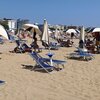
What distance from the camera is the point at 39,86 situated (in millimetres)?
8203

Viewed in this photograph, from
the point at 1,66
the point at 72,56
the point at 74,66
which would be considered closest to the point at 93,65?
the point at 74,66

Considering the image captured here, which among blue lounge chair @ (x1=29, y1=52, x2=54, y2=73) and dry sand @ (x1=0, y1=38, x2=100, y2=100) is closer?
dry sand @ (x1=0, y1=38, x2=100, y2=100)

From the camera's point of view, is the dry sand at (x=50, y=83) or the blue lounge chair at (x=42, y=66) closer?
the dry sand at (x=50, y=83)

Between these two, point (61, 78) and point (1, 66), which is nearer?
point (61, 78)

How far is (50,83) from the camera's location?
28.5 feet

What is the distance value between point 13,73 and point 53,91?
8.89ft

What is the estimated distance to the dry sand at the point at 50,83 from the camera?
7192 mm

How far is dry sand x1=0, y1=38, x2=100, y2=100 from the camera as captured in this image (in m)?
7.19

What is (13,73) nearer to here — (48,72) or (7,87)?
(48,72)

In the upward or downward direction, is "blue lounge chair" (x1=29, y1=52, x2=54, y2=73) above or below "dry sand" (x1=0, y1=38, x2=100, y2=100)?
above

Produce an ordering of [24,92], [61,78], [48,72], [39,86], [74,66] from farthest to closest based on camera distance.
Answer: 1. [74,66]
2. [48,72]
3. [61,78]
4. [39,86]
5. [24,92]

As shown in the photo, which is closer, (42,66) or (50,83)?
(50,83)

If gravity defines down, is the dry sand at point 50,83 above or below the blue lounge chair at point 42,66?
below

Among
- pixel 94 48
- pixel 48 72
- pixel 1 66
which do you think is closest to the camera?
pixel 48 72
